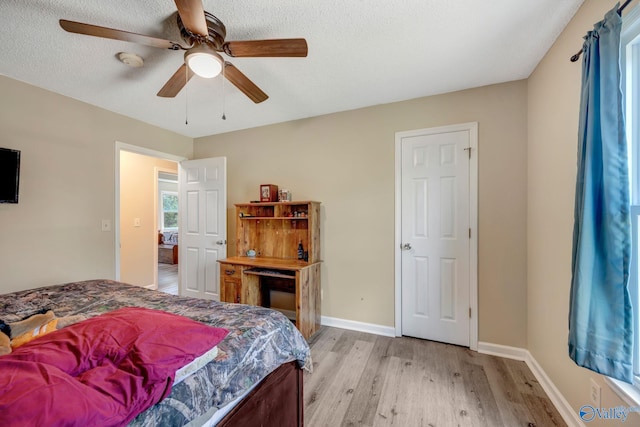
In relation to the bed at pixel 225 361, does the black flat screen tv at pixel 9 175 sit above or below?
above

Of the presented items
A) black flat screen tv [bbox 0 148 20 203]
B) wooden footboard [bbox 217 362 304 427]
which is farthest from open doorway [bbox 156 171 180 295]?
wooden footboard [bbox 217 362 304 427]

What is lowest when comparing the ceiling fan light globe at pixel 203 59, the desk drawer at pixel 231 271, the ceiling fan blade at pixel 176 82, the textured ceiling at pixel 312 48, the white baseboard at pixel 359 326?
the white baseboard at pixel 359 326

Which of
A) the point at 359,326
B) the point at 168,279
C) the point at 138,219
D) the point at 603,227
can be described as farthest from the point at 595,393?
the point at 168,279

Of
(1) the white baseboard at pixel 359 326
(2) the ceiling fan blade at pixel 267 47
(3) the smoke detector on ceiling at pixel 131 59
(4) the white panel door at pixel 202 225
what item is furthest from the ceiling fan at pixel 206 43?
(1) the white baseboard at pixel 359 326

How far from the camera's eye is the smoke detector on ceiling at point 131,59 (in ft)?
6.17

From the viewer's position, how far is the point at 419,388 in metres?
1.91

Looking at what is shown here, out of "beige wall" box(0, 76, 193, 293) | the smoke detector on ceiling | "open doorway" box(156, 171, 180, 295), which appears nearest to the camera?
the smoke detector on ceiling

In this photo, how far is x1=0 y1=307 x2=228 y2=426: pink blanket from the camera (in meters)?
0.62

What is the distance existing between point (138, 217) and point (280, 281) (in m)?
2.80

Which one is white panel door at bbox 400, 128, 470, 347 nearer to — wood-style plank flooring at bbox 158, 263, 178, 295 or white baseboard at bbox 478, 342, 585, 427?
white baseboard at bbox 478, 342, 585, 427

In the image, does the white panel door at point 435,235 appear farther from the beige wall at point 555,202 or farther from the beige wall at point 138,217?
the beige wall at point 138,217

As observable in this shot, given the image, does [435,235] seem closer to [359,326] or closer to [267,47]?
[359,326]

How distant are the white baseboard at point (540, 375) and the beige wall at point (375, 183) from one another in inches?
2.6
